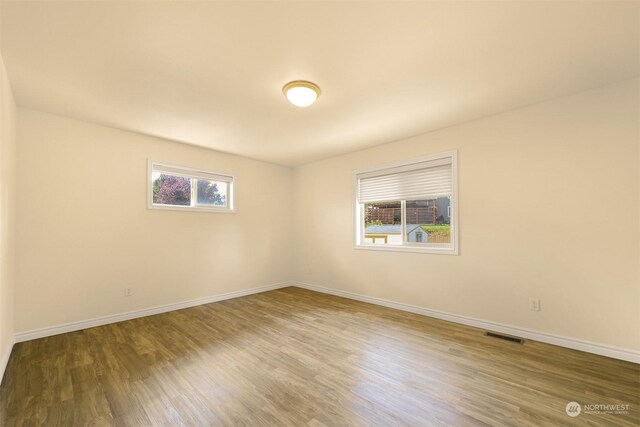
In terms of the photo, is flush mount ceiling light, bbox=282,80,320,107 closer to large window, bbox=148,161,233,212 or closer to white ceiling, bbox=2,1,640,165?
white ceiling, bbox=2,1,640,165

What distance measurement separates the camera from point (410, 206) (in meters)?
3.95

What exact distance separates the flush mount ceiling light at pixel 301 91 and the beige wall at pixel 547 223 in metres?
1.96

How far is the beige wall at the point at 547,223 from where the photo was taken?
2.37 meters

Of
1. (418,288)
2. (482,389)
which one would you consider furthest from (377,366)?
(418,288)

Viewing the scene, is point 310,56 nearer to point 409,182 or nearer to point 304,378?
point 409,182

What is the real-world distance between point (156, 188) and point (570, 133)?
202 inches

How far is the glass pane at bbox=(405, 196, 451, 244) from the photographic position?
3.56 metres

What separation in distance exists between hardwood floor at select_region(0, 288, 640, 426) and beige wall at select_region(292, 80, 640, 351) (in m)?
0.39

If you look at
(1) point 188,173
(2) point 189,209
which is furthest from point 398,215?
(1) point 188,173

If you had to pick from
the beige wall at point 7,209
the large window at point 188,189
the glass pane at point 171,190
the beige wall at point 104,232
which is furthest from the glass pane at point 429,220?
the beige wall at point 7,209

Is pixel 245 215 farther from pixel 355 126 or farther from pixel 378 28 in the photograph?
pixel 378 28

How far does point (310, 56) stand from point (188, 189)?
3.11m

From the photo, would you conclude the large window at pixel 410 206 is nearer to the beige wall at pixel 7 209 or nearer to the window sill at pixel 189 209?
the window sill at pixel 189 209

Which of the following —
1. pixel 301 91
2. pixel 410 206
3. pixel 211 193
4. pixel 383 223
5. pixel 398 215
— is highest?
pixel 301 91
